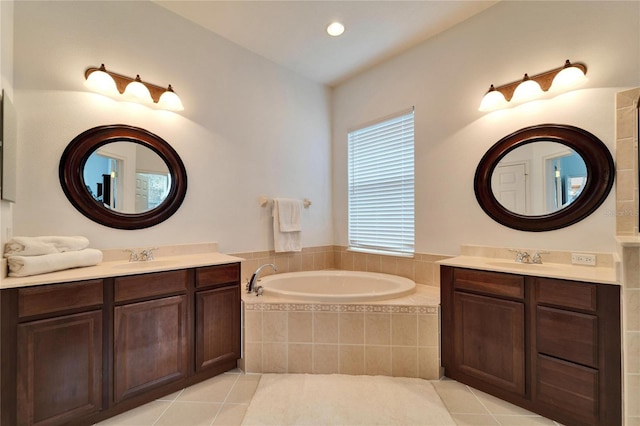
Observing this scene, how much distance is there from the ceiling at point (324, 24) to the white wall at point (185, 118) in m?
0.19

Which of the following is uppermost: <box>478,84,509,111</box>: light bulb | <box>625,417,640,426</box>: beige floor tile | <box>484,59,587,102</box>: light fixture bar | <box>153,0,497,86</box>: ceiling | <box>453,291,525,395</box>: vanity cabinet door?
<box>153,0,497,86</box>: ceiling

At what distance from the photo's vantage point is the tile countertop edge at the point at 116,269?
149cm

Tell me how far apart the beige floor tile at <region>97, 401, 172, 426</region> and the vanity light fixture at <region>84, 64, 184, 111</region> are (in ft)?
7.25

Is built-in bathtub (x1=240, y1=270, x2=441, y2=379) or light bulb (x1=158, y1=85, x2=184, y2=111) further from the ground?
light bulb (x1=158, y1=85, x2=184, y2=111)

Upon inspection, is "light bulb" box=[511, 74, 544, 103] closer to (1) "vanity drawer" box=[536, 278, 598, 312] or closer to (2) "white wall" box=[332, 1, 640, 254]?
(2) "white wall" box=[332, 1, 640, 254]

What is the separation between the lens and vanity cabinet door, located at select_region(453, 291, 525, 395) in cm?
180

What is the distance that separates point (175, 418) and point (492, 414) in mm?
1960

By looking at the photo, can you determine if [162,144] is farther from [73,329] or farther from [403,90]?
[403,90]

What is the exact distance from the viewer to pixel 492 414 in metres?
1.74

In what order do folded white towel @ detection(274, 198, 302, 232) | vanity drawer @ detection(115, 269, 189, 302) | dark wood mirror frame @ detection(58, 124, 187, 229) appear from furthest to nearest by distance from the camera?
folded white towel @ detection(274, 198, 302, 232), dark wood mirror frame @ detection(58, 124, 187, 229), vanity drawer @ detection(115, 269, 189, 302)

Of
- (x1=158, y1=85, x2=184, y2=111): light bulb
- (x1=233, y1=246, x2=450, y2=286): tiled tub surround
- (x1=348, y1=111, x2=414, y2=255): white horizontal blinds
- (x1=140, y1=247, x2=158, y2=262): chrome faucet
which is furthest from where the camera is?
(x1=348, y1=111, x2=414, y2=255): white horizontal blinds

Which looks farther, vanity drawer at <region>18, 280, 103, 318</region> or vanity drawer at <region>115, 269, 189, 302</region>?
vanity drawer at <region>115, 269, 189, 302</region>

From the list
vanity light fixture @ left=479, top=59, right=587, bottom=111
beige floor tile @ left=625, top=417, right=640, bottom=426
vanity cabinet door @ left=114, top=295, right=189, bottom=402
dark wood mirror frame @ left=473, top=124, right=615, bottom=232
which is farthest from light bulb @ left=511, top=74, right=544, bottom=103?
vanity cabinet door @ left=114, top=295, right=189, bottom=402

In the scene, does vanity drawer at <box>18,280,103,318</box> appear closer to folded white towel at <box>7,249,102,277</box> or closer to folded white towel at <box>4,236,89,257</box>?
folded white towel at <box>7,249,102,277</box>
